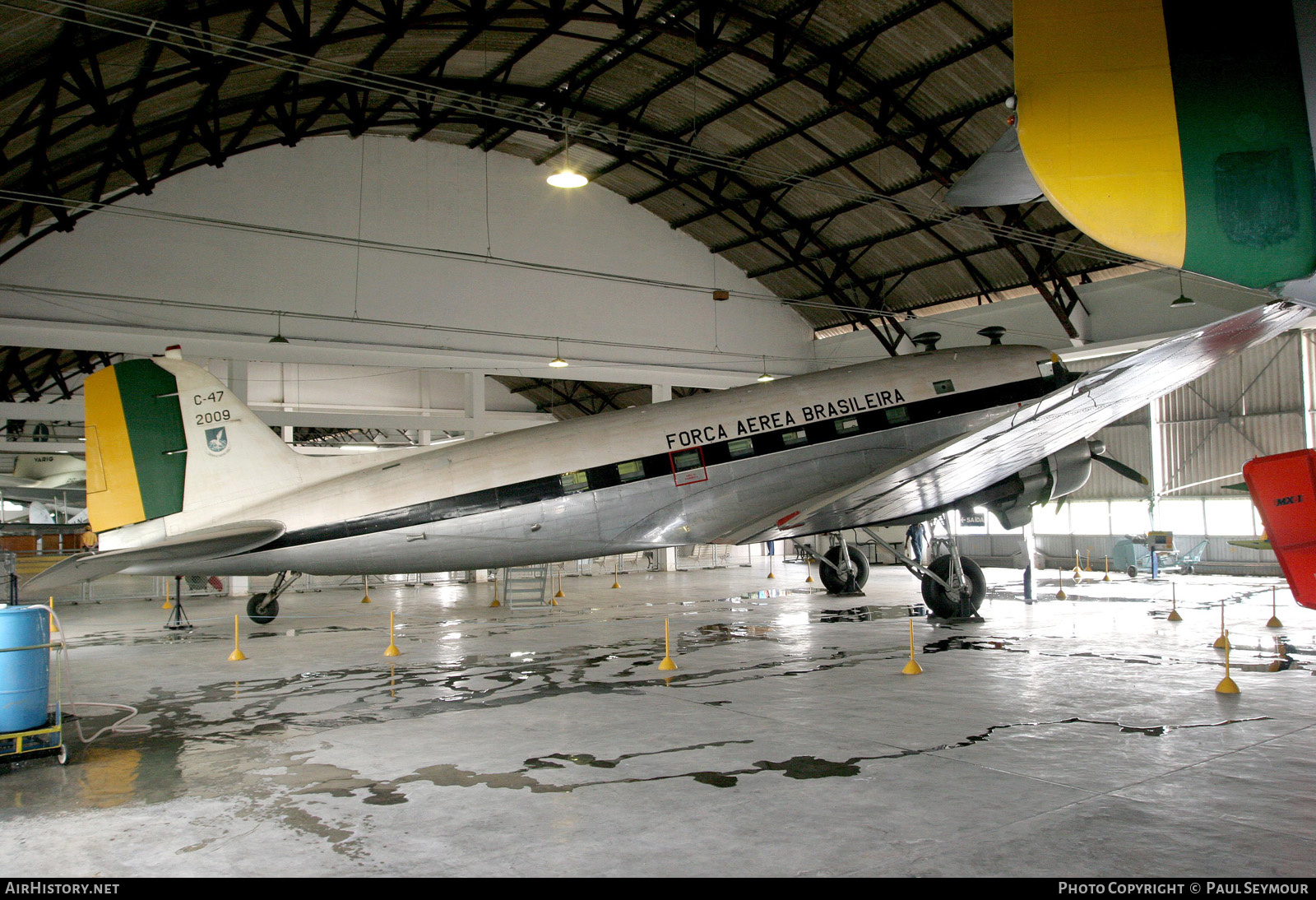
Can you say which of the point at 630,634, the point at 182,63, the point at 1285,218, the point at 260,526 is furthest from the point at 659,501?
the point at 182,63

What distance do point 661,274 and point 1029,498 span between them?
21794 mm

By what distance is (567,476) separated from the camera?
42.1 ft

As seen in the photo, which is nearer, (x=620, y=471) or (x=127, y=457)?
(x=127, y=457)

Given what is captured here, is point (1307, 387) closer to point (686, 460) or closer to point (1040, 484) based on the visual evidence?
point (1040, 484)

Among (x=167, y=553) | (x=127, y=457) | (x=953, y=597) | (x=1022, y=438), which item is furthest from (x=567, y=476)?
(x=953, y=597)

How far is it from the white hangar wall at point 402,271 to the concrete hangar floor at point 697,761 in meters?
13.5

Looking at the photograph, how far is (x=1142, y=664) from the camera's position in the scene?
35.1 feet

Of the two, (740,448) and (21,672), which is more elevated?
(740,448)

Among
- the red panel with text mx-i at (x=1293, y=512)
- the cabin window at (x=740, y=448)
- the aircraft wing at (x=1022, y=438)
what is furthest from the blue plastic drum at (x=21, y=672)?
the red panel with text mx-i at (x=1293, y=512)

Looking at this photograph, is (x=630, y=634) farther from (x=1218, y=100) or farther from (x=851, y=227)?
(x=851, y=227)

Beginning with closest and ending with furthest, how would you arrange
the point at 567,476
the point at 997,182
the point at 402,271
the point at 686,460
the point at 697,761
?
1. the point at 997,182
2. the point at 697,761
3. the point at 567,476
4. the point at 686,460
5. the point at 402,271

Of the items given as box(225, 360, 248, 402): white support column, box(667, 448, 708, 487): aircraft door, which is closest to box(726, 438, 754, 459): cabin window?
box(667, 448, 708, 487): aircraft door

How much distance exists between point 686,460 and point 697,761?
7.02 metres

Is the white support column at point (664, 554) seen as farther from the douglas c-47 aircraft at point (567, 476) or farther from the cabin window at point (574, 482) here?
the cabin window at point (574, 482)
